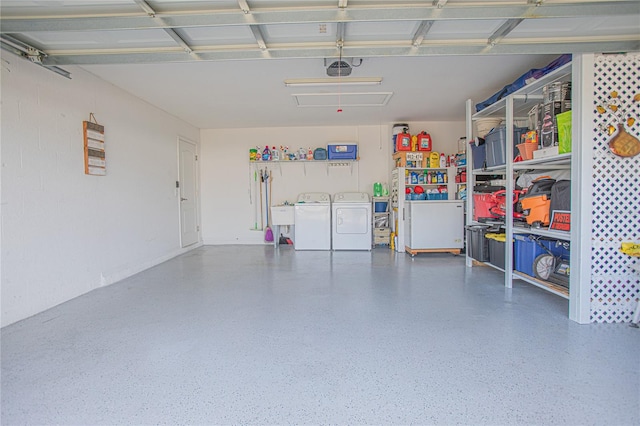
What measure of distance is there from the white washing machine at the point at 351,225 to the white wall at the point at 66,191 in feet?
10.3

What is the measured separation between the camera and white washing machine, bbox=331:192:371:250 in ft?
20.4

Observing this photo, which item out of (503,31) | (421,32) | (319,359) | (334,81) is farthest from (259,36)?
(319,359)

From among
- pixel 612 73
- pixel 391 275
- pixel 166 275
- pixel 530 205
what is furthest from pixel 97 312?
pixel 612 73

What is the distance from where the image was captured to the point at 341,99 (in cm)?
496

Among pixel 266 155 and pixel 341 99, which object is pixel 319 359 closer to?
→ pixel 341 99

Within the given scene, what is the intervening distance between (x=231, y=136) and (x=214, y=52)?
14.2ft

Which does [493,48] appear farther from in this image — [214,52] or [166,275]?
[166,275]

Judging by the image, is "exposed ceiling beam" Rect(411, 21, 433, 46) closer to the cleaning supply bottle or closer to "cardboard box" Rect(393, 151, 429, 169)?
"cardboard box" Rect(393, 151, 429, 169)

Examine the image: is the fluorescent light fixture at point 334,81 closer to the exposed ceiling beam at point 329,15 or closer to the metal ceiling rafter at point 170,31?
the metal ceiling rafter at point 170,31

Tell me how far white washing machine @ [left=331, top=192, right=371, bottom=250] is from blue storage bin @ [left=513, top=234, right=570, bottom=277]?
2.97 meters

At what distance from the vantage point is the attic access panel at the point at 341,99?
470 cm

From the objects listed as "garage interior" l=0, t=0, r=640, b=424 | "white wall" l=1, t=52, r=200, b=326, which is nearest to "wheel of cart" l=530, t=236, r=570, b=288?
"garage interior" l=0, t=0, r=640, b=424

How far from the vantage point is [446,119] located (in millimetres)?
6508

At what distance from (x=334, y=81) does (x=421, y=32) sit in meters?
1.71
